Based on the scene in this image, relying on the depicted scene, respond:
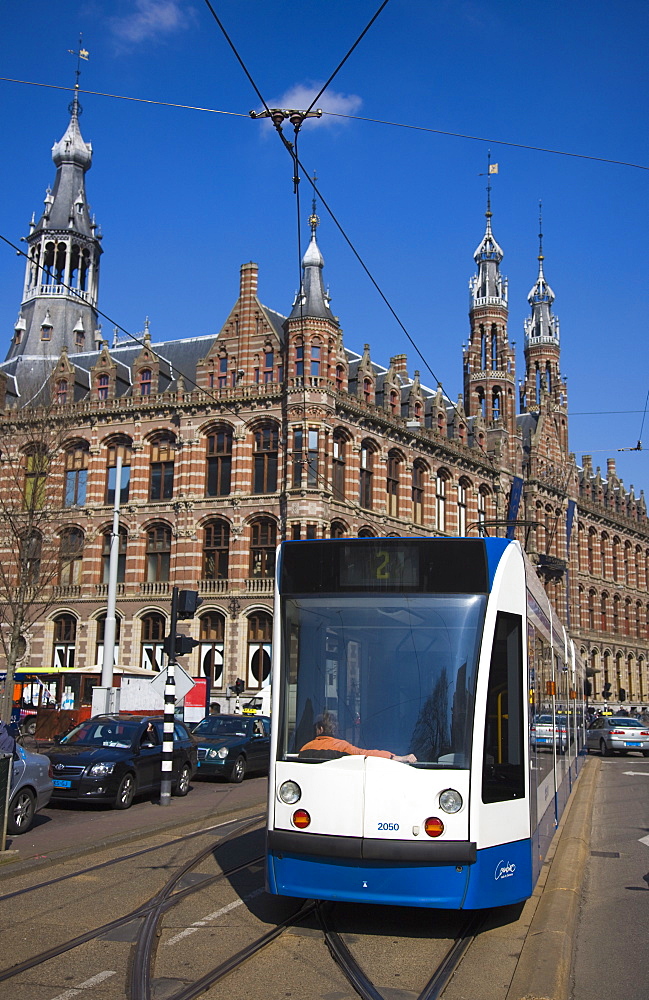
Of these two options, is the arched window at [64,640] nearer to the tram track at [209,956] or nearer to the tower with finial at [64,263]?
the tower with finial at [64,263]

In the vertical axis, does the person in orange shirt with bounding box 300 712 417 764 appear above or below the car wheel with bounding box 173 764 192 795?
above

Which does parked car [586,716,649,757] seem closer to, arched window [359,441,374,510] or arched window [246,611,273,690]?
arched window [246,611,273,690]

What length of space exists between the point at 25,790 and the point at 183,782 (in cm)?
567

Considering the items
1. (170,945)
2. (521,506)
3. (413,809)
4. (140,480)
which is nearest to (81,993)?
(170,945)

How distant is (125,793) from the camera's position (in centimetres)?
1603

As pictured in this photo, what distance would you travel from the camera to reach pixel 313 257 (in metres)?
42.8

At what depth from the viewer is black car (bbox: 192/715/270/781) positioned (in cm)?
2105

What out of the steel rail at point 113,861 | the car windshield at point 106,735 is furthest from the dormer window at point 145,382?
the steel rail at point 113,861

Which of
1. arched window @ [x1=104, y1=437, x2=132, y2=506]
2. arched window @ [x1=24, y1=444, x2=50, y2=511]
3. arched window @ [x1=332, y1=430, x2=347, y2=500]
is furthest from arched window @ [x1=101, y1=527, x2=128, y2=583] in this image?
arched window @ [x1=24, y1=444, x2=50, y2=511]

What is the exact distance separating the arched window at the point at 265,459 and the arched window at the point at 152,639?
7.35m

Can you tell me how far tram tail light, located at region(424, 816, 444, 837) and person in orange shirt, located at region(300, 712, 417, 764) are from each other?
44 centimetres

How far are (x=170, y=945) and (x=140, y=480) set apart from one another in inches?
1502

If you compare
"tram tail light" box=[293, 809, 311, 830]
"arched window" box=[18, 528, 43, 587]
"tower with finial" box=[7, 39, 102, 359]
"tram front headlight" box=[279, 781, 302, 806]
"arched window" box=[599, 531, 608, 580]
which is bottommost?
"tram tail light" box=[293, 809, 311, 830]

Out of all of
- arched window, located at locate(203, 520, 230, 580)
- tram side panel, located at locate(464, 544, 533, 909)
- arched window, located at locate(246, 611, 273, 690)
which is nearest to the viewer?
tram side panel, located at locate(464, 544, 533, 909)
